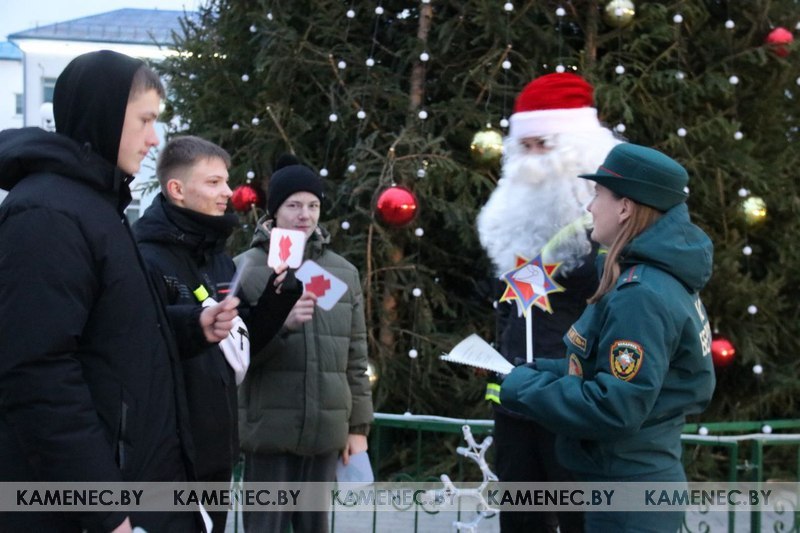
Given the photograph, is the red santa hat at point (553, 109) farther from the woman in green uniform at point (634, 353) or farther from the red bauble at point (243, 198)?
the red bauble at point (243, 198)

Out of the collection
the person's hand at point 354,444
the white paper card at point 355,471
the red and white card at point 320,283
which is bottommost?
the white paper card at point 355,471

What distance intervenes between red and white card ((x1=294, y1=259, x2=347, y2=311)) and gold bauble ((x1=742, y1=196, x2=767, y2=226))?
411 centimetres

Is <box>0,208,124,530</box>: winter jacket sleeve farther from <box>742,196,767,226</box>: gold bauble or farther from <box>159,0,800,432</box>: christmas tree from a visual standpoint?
<box>742,196,767,226</box>: gold bauble

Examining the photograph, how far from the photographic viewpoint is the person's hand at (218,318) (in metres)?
2.72

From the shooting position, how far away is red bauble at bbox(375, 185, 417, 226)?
6.29 metres

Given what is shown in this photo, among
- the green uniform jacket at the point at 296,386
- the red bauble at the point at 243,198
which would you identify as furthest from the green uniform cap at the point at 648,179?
the red bauble at the point at 243,198

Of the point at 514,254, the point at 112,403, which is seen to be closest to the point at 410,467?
the point at 514,254

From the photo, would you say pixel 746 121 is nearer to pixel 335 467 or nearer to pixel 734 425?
pixel 734 425

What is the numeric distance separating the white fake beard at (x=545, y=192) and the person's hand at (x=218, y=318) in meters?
1.74

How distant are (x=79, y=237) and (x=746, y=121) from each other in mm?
6636

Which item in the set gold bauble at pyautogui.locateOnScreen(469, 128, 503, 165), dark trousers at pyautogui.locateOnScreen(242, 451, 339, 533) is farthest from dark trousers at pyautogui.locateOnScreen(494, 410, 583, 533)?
gold bauble at pyautogui.locateOnScreen(469, 128, 503, 165)

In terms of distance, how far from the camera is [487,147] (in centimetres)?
671

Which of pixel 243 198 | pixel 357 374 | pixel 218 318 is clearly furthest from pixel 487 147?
pixel 218 318

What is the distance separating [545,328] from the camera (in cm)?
391
